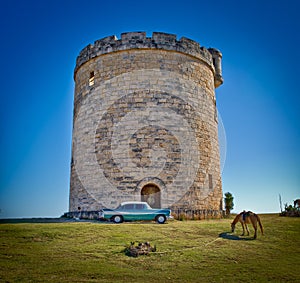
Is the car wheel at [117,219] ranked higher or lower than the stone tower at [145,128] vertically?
lower

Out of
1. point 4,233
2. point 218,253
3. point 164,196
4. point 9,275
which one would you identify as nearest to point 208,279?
point 218,253

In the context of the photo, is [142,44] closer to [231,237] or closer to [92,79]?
[92,79]

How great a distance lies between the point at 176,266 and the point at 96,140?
9.30 meters

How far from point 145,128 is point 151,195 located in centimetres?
289

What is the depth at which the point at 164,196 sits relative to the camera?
14.1 meters

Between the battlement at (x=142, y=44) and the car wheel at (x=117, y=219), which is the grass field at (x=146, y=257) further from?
the battlement at (x=142, y=44)

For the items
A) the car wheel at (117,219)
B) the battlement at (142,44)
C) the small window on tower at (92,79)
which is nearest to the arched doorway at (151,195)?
the car wheel at (117,219)

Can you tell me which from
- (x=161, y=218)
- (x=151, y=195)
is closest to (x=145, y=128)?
(x=151, y=195)

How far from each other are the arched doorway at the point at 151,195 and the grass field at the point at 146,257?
3668 mm

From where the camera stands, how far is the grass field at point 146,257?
A: 627cm

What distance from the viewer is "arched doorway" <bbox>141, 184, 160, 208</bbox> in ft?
46.7

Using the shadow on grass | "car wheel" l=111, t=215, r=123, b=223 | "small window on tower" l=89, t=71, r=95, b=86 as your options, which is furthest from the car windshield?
"small window on tower" l=89, t=71, r=95, b=86

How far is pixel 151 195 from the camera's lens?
47.0ft

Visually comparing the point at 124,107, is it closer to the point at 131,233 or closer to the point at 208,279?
the point at 131,233
